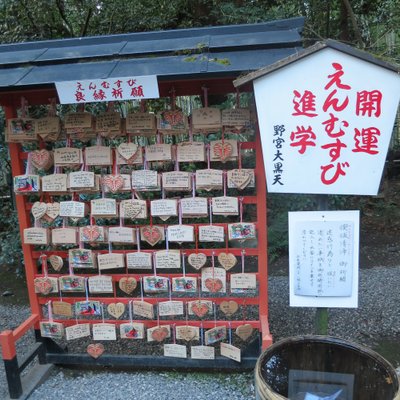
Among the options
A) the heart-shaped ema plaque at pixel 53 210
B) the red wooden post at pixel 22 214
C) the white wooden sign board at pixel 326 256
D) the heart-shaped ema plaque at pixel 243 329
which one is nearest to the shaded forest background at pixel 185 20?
the red wooden post at pixel 22 214

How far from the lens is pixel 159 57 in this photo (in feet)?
8.43

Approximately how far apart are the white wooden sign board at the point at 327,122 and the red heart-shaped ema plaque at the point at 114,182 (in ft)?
3.64

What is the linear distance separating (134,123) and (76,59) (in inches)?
21.9

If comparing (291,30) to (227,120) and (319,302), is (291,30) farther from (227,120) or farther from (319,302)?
(319,302)

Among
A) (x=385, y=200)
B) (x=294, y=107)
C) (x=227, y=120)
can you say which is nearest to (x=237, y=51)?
(x=227, y=120)

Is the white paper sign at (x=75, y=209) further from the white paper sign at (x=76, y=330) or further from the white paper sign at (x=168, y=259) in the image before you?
the white paper sign at (x=76, y=330)

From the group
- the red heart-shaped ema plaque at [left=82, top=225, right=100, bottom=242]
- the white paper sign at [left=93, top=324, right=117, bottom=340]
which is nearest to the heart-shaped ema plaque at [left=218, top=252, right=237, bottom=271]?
the red heart-shaped ema plaque at [left=82, top=225, right=100, bottom=242]

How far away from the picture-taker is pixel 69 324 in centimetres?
323

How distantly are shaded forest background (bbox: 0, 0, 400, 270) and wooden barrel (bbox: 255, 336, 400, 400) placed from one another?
3368mm

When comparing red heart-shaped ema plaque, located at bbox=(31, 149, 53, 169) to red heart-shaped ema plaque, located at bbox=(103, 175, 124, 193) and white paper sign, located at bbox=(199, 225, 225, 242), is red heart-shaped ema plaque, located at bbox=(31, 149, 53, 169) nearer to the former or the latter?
red heart-shaped ema plaque, located at bbox=(103, 175, 124, 193)

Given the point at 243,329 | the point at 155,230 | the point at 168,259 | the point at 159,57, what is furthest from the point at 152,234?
the point at 159,57

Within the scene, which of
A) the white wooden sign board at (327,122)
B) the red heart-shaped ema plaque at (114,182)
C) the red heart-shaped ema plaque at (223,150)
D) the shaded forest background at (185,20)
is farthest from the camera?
the shaded forest background at (185,20)

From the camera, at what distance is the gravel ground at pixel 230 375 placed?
3.00 m

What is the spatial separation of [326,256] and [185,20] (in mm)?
5153
